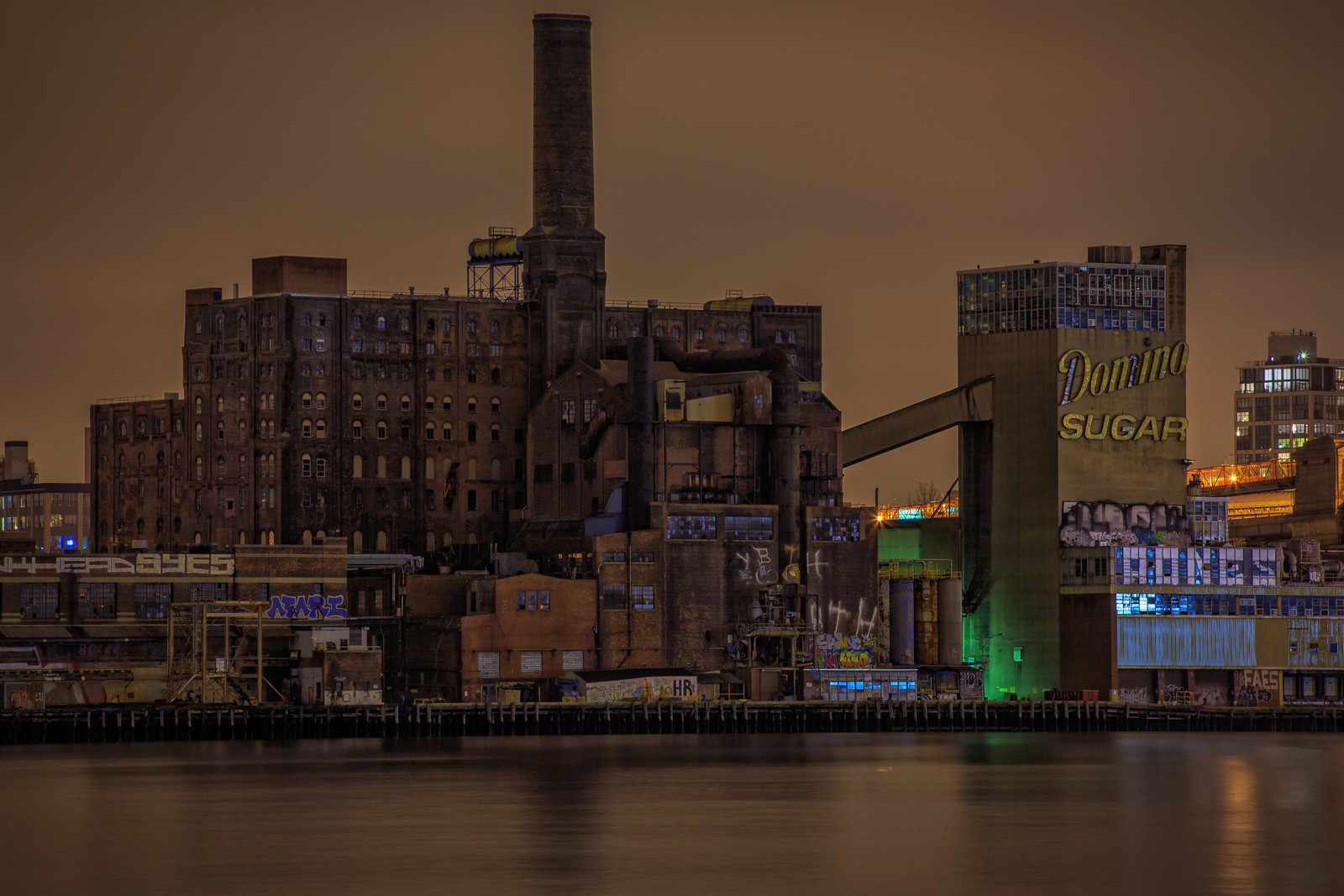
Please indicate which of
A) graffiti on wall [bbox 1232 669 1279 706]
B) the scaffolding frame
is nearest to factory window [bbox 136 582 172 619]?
the scaffolding frame

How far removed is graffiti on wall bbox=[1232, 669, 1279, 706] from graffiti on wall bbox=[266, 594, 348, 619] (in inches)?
2358

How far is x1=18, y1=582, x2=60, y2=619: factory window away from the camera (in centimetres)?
15688

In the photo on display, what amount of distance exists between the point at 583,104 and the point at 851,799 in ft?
263

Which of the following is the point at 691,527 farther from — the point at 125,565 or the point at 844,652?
the point at 125,565

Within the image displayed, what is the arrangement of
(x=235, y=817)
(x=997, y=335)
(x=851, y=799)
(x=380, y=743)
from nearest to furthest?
(x=235, y=817) → (x=851, y=799) → (x=380, y=743) → (x=997, y=335)

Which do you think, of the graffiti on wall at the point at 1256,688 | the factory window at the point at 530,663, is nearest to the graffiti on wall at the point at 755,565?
the factory window at the point at 530,663

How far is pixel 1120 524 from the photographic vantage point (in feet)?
556

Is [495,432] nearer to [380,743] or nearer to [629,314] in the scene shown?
[629,314]

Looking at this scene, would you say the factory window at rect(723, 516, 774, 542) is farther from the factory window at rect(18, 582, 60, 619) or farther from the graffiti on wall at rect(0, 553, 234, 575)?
the factory window at rect(18, 582, 60, 619)

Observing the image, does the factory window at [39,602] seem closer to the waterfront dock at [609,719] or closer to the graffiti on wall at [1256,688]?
the waterfront dock at [609,719]

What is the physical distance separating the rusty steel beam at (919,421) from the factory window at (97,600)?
5141cm

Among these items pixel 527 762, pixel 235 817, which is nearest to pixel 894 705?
pixel 527 762

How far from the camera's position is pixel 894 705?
533 ft

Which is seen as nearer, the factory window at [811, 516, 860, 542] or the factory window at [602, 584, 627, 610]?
the factory window at [602, 584, 627, 610]
